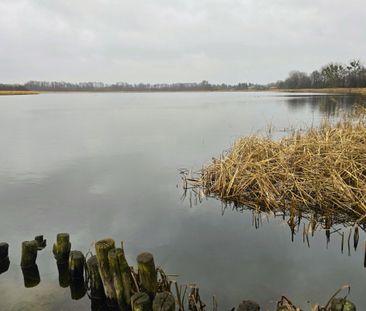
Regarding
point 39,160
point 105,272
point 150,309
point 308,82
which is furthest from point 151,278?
point 308,82

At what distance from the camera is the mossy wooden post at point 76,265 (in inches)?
227

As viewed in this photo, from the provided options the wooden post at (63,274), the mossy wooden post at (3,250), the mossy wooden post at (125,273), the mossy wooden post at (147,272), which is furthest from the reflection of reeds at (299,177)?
the mossy wooden post at (3,250)

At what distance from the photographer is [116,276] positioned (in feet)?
16.1

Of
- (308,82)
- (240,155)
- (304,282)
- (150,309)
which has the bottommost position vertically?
(304,282)

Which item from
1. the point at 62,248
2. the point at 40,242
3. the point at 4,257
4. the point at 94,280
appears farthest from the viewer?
the point at 40,242

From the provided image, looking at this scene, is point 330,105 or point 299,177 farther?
point 330,105

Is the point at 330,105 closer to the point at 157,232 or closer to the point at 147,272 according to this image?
the point at 157,232

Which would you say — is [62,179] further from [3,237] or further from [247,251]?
[247,251]

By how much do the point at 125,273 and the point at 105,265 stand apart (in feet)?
1.19

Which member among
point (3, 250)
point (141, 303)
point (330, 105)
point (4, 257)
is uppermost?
point (330, 105)

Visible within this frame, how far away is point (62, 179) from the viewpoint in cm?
1308

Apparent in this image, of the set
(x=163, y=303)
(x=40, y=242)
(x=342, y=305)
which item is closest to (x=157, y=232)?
(x=40, y=242)

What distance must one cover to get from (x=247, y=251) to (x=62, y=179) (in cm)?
863

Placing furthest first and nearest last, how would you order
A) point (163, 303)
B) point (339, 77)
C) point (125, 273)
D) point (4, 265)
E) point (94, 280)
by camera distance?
point (339, 77)
point (4, 265)
point (94, 280)
point (125, 273)
point (163, 303)
